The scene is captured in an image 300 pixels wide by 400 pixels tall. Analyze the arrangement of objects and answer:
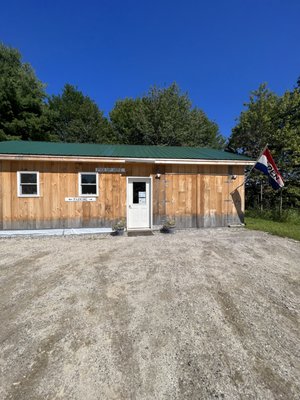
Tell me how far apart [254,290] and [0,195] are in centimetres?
839

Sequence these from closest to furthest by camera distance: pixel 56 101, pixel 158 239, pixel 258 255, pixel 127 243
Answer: pixel 258 255 < pixel 127 243 < pixel 158 239 < pixel 56 101

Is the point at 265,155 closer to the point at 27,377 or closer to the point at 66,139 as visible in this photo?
the point at 27,377

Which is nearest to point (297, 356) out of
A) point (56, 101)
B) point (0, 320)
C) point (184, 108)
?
point (0, 320)

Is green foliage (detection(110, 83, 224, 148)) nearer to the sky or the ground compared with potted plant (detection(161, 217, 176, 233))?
nearer to the sky

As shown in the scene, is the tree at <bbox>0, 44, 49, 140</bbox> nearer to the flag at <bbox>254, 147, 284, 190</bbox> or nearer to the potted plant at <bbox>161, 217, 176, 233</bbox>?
the potted plant at <bbox>161, 217, 176, 233</bbox>

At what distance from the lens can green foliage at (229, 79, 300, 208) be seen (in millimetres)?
14023

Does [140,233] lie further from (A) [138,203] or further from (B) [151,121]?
(B) [151,121]

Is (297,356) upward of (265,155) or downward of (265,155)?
downward

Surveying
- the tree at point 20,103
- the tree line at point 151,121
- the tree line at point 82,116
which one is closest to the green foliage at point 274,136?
the tree line at point 151,121

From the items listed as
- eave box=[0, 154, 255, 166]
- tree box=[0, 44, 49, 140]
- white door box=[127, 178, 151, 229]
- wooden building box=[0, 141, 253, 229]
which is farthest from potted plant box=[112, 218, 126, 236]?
tree box=[0, 44, 49, 140]

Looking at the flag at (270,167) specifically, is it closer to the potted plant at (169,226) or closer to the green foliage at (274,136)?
the potted plant at (169,226)

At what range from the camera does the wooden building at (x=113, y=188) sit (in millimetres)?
7648

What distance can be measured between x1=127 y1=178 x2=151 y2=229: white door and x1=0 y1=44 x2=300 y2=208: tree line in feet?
32.6

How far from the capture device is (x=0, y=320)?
2830 mm
